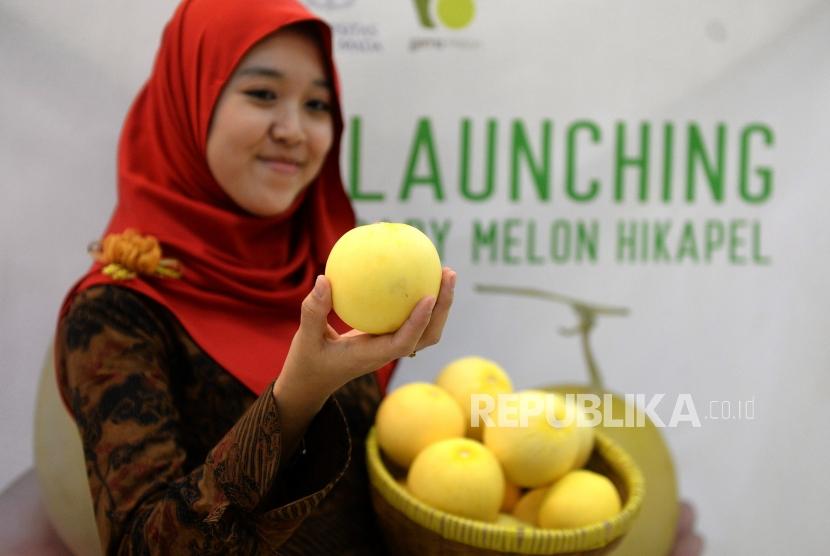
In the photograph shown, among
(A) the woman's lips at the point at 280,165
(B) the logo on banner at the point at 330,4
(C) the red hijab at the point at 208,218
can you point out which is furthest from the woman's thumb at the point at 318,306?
(B) the logo on banner at the point at 330,4

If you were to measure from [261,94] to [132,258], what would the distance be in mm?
308

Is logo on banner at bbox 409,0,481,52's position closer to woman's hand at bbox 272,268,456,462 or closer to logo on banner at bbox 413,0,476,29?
logo on banner at bbox 413,0,476,29

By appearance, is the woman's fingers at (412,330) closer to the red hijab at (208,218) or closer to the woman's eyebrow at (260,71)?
the red hijab at (208,218)

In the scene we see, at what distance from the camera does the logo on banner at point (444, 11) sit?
157cm

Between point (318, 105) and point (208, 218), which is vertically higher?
point (318, 105)

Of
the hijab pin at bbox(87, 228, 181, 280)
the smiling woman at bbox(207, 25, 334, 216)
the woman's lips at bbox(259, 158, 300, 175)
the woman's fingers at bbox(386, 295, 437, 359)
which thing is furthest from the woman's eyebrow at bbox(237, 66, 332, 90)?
the woman's fingers at bbox(386, 295, 437, 359)

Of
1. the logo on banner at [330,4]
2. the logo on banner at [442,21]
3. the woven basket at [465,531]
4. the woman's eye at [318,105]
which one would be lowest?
the woven basket at [465,531]

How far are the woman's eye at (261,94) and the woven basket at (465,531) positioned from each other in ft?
1.79

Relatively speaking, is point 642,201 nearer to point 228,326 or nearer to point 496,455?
point 496,455

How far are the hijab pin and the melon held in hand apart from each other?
0.39m

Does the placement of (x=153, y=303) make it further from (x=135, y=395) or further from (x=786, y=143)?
(x=786, y=143)

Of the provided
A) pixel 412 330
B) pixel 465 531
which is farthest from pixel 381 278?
pixel 465 531

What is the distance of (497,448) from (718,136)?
0.85m

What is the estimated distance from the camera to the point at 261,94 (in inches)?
46.4
